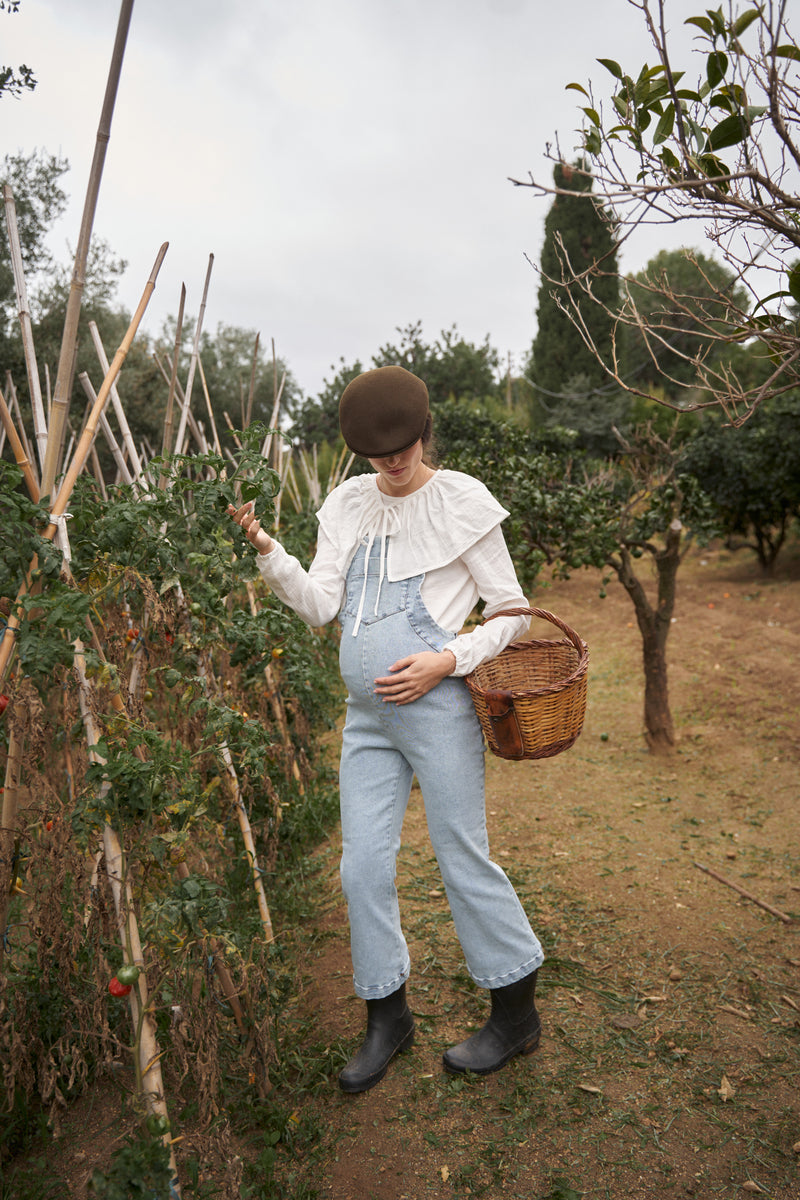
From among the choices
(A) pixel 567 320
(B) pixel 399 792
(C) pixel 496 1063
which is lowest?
(C) pixel 496 1063

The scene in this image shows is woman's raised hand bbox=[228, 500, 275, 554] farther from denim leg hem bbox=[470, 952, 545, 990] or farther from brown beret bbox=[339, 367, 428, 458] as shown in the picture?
denim leg hem bbox=[470, 952, 545, 990]

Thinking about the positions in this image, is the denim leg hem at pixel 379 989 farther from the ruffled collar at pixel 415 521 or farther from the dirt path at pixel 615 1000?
the ruffled collar at pixel 415 521

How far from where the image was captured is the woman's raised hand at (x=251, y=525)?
196 centimetres

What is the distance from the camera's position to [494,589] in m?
2.12

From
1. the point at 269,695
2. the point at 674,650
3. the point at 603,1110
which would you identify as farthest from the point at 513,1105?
the point at 674,650

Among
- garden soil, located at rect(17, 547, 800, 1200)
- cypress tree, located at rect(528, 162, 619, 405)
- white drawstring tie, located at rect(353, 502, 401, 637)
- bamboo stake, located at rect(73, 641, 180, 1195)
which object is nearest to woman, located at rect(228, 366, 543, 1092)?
white drawstring tie, located at rect(353, 502, 401, 637)

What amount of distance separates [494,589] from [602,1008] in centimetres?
140

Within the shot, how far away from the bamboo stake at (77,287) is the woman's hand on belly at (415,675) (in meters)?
0.87

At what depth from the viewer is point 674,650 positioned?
6.89 metres

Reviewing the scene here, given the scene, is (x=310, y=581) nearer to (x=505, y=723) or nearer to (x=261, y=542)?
(x=261, y=542)

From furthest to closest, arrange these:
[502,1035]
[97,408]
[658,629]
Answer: [658,629] → [502,1035] → [97,408]

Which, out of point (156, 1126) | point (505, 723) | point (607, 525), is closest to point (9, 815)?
point (156, 1126)

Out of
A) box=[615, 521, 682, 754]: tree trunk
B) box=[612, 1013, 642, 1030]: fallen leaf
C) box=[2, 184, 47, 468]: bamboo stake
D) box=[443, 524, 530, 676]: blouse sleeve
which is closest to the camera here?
box=[2, 184, 47, 468]: bamboo stake

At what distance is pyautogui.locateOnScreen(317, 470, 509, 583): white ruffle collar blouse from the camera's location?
209 centimetres
